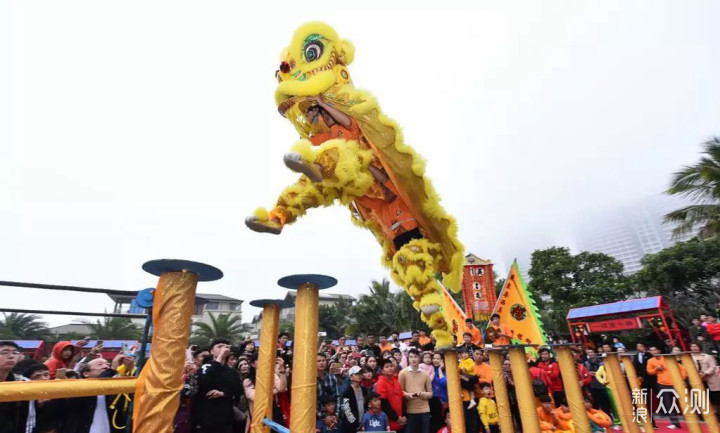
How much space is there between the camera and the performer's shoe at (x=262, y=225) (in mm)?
3312

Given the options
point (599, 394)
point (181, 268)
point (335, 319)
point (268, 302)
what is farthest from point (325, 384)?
point (335, 319)

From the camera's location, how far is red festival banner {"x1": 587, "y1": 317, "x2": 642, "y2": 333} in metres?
10.9

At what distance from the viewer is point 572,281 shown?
19.6 metres

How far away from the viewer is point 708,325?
303 inches

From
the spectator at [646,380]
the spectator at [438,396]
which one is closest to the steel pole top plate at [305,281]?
the spectator at [438,396]

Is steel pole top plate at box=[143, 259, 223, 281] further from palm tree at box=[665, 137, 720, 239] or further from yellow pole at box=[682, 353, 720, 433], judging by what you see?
palm tree at box=[665, 137, 720, 239]

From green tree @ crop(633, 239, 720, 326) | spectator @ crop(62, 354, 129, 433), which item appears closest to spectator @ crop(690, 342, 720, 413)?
spectator @ crop(62, 354, 129, 433)

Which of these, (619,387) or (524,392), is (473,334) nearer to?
(619,387)

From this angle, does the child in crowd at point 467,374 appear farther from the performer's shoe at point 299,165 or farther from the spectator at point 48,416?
the spectator at point 48,416

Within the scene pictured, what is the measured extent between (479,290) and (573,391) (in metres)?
11.3

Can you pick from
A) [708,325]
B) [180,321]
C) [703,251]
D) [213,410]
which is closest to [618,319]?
[708,325]

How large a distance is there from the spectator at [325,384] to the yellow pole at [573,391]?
2.27m

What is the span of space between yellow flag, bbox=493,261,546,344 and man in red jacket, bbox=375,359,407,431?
6359 mm

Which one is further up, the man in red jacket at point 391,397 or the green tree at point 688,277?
the green tree at point 688,277
